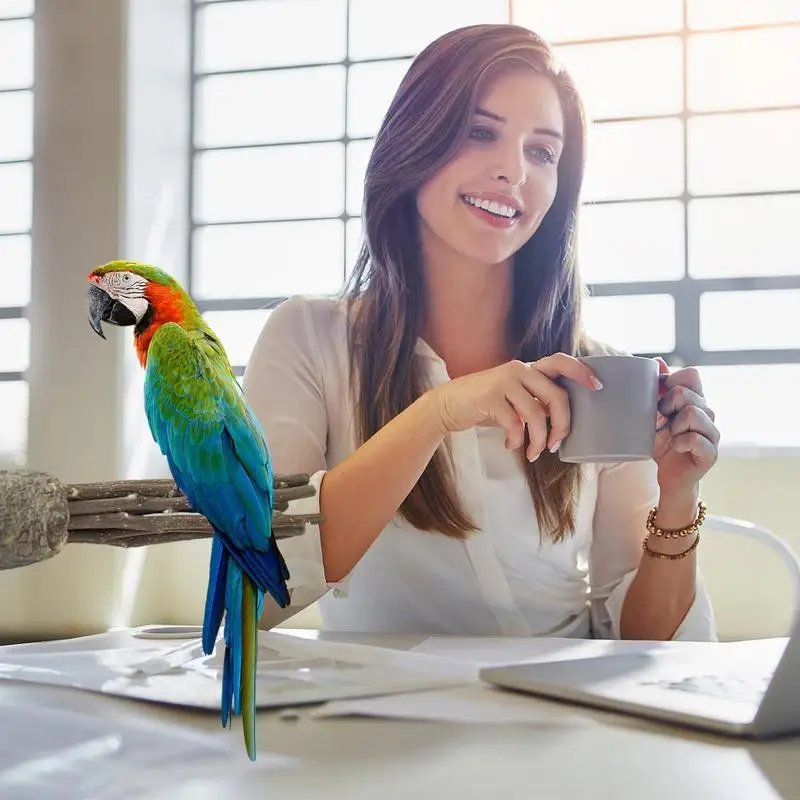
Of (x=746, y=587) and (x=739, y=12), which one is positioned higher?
(x=739, y=12)

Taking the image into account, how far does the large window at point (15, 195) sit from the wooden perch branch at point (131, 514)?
86.4 inches

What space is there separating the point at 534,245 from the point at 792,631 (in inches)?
31.4

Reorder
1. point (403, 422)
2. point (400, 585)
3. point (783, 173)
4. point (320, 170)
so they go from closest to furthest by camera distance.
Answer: point (403, 422), point (400, 585), point (783, 173), point (320, 170)

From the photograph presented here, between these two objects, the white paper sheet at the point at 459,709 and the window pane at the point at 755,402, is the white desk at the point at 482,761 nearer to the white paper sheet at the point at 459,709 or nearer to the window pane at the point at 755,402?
the white paper sheet at the point at 459,709

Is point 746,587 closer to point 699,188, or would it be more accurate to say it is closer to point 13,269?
point 699,188

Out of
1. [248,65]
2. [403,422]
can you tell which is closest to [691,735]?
[403,422]

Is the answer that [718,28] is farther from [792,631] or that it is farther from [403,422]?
[792,631]

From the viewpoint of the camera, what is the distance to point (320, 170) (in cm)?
246

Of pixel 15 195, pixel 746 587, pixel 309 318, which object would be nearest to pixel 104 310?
pixel 309 318

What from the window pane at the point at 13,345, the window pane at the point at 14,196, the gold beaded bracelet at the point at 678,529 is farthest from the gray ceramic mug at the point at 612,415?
the window pane at the point at 14,196

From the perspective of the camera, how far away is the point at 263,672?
476mm

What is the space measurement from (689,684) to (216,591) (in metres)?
0.30

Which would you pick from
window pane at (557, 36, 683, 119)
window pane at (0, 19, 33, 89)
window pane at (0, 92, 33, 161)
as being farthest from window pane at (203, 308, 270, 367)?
window pane at (557, 36, 683, 119)

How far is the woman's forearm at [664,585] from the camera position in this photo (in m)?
0.92
